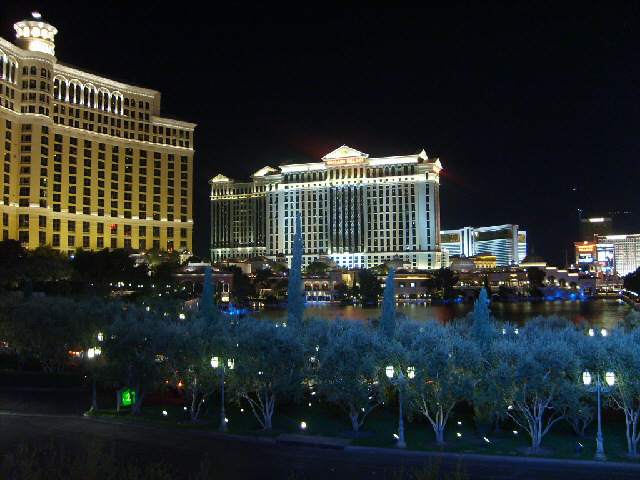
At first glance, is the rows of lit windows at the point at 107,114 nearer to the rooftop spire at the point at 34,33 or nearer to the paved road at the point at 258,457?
the rooftop spire at the point at 34,33

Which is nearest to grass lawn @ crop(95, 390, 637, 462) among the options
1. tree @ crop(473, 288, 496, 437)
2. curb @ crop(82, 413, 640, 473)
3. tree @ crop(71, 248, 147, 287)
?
curb @ crop(82, 413, 640, 473)

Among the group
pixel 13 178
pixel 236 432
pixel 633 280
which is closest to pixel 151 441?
pixel 236 432

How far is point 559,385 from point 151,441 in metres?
16.2

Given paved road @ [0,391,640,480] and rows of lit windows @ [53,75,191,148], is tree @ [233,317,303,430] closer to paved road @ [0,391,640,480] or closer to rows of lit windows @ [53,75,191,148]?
paved road @ [0,391,640,480]

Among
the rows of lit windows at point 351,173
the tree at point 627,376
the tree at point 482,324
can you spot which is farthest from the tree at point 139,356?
the rows of lit windows at point 351,173

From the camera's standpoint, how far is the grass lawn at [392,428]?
23.3 metres

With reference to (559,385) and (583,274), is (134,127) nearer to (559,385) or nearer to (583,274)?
(559,385)

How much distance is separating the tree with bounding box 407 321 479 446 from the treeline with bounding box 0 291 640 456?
4 centimetres

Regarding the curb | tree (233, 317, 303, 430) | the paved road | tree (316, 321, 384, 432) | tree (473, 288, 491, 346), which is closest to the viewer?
the paved road

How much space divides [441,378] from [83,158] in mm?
88254

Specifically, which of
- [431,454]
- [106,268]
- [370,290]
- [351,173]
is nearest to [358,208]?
[351,173]

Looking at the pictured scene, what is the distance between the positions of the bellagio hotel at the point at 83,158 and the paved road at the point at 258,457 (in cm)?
6821

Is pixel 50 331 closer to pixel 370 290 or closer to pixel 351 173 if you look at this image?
pixel 370 290

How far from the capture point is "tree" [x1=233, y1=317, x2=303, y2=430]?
→ 26.0 metres
